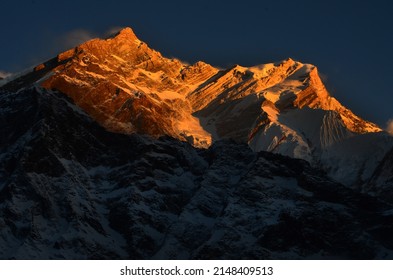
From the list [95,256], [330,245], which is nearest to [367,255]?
[330,245]

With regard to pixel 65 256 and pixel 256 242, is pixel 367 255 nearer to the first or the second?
pixel 256 242

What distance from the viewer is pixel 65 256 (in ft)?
622

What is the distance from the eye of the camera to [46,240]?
7598 inches

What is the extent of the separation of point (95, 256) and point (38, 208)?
42.1ft

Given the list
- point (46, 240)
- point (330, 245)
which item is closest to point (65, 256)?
point (46, 240)
